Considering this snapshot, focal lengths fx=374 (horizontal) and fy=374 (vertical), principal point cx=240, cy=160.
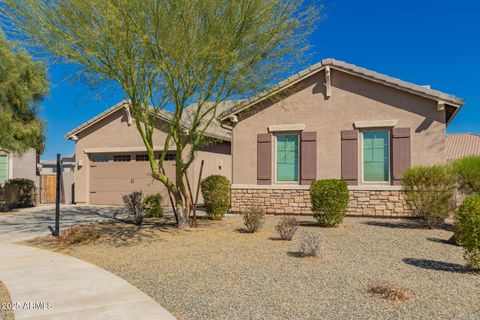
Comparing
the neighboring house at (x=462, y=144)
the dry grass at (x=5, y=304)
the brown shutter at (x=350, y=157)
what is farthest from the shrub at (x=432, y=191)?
the neighboring house at (x=462, y=144)

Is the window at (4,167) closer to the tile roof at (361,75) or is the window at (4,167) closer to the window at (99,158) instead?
the window at (99,158)

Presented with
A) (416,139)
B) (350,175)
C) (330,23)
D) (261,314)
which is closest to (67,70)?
(330,23)

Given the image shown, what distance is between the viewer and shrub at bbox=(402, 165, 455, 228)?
10.1m

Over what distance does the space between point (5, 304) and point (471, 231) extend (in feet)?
22.5

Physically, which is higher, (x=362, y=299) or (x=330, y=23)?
(x=330, y=23)

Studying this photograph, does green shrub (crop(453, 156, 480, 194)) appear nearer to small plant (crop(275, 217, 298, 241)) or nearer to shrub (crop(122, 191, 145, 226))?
small plant (crop(275, 217, 298, 241))

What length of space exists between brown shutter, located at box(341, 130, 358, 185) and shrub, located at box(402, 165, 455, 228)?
263cm

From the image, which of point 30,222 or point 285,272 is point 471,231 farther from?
point 30,222

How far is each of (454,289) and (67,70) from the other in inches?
375

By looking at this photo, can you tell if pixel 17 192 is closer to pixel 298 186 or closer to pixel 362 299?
pixel 298 186

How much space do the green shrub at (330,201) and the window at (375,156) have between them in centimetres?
274

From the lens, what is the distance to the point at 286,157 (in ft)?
46.4

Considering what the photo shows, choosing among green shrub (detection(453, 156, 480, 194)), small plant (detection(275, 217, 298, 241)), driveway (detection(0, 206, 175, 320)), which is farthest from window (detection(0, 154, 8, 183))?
green shrub (detection(453, 156, 480, 194))

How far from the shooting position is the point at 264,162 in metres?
14.2
